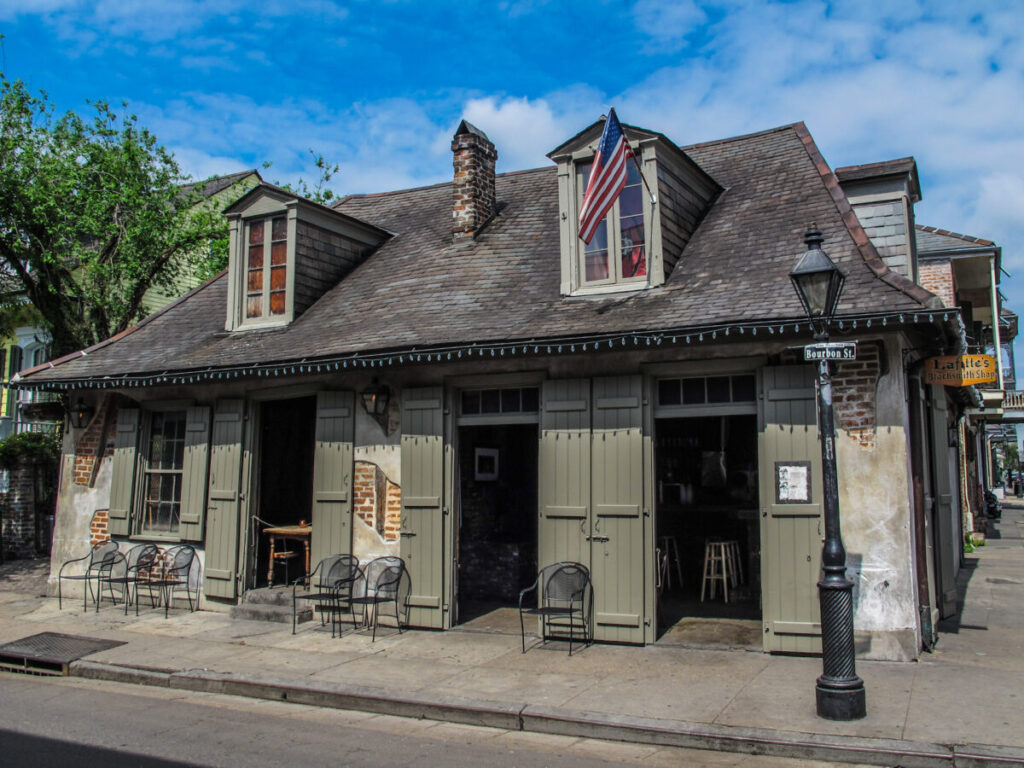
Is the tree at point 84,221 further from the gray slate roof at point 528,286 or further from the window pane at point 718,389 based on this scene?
the window pane at point 718,389

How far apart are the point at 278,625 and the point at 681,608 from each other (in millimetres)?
4898

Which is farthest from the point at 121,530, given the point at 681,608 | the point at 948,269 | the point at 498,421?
the point at 948,269

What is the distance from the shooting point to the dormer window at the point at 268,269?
39.4 ft

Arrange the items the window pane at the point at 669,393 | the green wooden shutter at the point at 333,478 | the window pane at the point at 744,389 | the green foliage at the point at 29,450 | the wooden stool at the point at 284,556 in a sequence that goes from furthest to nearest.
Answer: the green foliage at the point at 29,450
the wooden stool at the point at 284,556
the green wooden shutter at the point at 333,478
the window pane at the point at 669,393
the window pane at the point at 744,389

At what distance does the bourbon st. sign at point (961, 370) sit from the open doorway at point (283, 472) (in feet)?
26.6

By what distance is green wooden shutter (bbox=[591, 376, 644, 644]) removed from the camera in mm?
8398

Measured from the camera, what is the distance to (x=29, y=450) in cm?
1705

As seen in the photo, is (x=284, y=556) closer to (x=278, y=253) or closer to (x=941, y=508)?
(x=278, y=253)

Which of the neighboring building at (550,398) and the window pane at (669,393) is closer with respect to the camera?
the neighboring building at (550,398)

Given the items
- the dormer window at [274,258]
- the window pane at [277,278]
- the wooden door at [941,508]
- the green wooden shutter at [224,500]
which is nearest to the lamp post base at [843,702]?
the wooden door at [941,508]

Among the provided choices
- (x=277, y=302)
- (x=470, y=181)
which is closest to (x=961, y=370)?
(x=470, y=181)

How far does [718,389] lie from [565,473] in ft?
5.94


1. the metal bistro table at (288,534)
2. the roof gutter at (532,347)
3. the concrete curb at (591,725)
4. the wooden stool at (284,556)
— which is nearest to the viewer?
the concrete curb at (591,725)

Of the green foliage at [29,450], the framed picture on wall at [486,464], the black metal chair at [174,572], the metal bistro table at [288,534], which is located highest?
the green foliage at [29,450]
